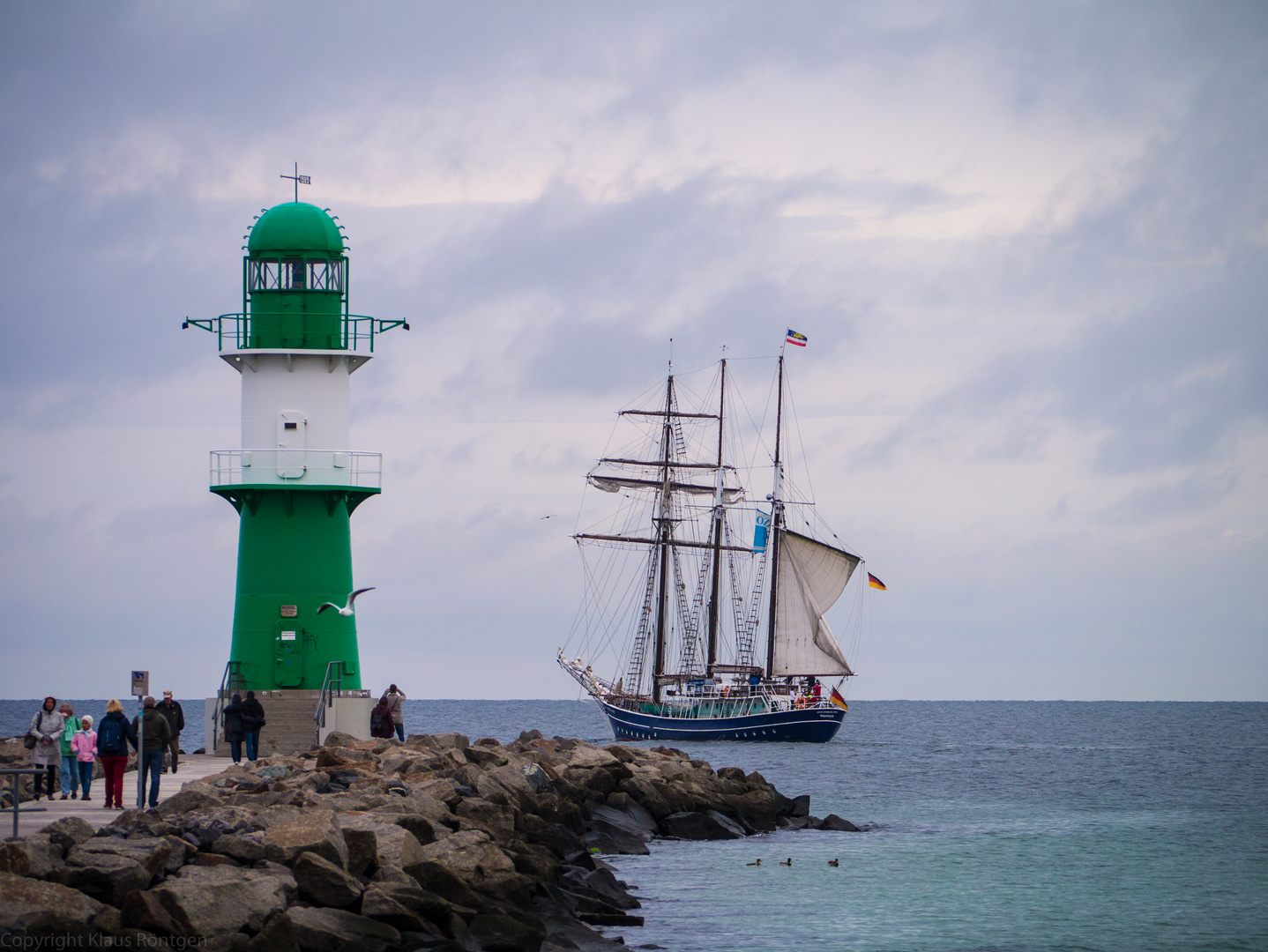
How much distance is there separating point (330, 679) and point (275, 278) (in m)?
6.90

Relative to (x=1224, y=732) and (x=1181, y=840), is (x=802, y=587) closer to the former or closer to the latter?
(x=1181, y=840)

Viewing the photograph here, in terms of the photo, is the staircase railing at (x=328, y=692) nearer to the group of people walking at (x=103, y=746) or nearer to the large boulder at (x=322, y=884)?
the group of people walking at (x=103, y=746)

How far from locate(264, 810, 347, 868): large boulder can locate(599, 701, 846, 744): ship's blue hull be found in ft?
164

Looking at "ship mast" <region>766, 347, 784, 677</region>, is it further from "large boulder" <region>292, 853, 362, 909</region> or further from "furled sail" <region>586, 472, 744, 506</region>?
"large boulder" <region>292, 853, 362, 909</region>

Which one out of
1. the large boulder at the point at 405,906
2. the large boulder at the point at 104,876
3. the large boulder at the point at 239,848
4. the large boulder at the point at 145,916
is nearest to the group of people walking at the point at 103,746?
the large boulder at the point at 239,848

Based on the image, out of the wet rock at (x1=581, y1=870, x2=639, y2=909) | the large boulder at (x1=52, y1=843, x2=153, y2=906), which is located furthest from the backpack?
the large boulder at (x1=52, y1=843, x2=153, y2=906)

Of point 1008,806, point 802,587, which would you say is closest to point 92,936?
point 1008,806

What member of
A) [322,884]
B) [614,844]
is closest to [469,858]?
[322,884]

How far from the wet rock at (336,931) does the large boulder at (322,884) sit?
0.73ft

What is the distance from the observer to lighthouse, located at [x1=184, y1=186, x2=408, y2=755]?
24516 millimetres

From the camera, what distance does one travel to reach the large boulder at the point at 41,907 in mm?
10141

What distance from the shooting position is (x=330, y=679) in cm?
2473

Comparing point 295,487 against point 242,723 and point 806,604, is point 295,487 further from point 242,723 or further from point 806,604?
point 806,604

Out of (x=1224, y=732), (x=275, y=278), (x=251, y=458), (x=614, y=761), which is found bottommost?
(x=1224, y=732)
